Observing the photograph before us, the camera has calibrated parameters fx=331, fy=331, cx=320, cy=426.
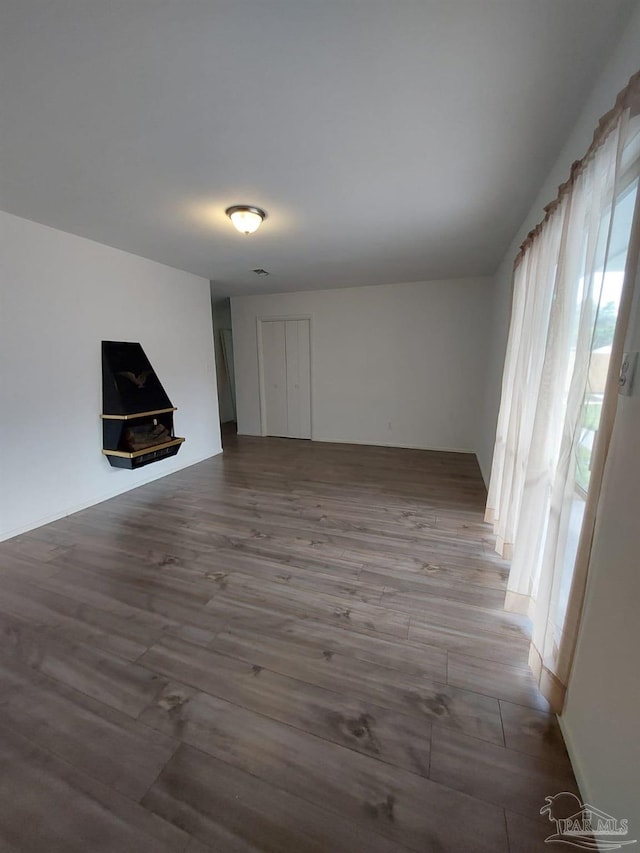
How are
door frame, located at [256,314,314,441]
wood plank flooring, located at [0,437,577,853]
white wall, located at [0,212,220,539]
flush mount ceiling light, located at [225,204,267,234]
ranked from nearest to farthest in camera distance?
wood plank flooring, located at [0,437,577,853]
flush mount ceiling light, located at [225,204,267,234]
white wall, located at [0,212,220,539]
door frame, located at [256,314,314,441]

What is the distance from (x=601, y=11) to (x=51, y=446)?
4084mm

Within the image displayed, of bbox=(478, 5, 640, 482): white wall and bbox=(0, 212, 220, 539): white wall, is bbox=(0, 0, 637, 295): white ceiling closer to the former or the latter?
bbox=(478, 5, 640, 482): white wall

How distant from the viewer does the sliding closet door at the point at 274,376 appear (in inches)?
228

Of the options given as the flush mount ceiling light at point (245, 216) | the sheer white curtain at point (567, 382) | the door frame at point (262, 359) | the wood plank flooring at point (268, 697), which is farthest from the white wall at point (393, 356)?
the flush mount ceiling light at point (245, 216)

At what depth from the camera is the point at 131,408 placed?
132 inches

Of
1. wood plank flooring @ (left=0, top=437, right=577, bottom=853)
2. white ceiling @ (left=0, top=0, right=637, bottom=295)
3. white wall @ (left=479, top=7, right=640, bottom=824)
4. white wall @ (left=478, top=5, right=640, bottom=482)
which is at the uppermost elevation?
white ceiling @ (left=0, top=0, right=637, bottom=295)

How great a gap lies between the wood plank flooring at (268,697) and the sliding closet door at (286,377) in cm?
335

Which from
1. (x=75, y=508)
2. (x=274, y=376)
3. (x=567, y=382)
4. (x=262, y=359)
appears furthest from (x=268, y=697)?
(x=262, y=359)

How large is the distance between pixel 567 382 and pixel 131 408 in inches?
140

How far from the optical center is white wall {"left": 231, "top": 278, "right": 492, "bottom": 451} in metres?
4.79

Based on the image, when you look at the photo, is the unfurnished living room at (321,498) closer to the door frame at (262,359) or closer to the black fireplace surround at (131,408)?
the black fireplace surround at (131,408)

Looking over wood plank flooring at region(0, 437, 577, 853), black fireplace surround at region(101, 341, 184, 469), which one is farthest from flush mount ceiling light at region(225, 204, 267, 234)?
wood plank flooring at region(0, 437, 577, 853)

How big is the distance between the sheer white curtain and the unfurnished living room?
0.02 metres

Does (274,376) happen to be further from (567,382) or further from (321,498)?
(567,382)
